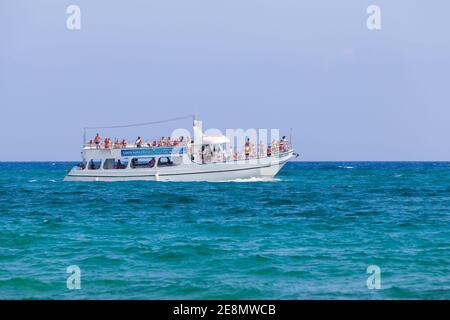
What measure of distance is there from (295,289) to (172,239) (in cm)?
809

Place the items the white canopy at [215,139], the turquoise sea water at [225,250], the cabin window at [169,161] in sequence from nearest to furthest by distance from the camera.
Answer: the turquoise sea water at [225,250] < the white canopy at [215,139] < the cabin window at [169,161]

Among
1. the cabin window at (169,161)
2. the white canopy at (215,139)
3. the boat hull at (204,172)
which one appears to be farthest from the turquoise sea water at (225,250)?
the cabin window at (169,161)

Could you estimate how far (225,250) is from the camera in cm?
1988

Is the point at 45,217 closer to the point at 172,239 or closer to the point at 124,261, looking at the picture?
A: the point at 172,239

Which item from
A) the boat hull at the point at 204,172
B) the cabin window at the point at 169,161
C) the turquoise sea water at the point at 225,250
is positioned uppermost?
the cabin window at the point at 169,161

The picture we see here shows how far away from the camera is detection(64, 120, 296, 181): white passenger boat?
56031 mm

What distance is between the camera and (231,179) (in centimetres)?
5766

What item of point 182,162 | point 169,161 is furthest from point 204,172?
point 169,161

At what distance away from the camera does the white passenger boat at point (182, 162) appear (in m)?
56.0

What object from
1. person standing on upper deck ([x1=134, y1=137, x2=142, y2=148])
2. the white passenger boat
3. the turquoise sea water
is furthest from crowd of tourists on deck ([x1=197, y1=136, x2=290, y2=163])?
the turquoise sea water

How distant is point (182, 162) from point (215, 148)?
353cm

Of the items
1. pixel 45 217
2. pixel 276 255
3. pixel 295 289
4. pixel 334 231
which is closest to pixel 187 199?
pixel 45 217

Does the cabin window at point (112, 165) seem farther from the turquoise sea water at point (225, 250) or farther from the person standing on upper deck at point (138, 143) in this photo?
the turquoise sea water at point (225, 250)

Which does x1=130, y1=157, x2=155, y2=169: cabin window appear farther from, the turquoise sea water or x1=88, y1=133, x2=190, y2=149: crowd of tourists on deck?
the turquoise sea water
